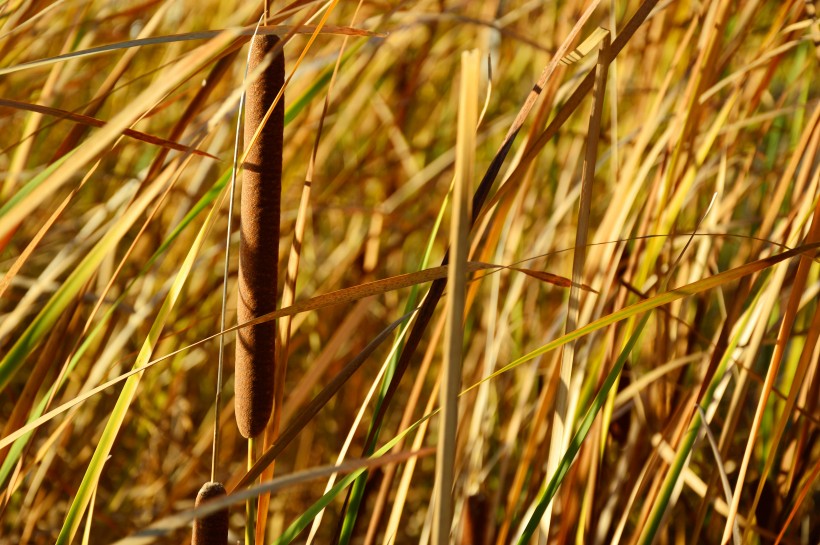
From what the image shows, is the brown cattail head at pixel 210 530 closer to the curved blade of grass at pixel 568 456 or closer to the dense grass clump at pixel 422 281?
the dense grass clump at pixel 422 281

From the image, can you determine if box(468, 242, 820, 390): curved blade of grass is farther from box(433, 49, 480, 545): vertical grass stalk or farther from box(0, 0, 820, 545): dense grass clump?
box(433, 49, 480, 545): vertical grass stalk

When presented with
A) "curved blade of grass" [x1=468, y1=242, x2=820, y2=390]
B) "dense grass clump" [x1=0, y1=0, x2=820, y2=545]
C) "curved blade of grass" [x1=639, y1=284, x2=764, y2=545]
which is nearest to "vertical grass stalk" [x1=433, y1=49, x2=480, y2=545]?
"dense grass clump" [x1=0, y1=0, x2=820, y2=545]

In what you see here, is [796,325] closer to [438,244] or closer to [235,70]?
[438,244]

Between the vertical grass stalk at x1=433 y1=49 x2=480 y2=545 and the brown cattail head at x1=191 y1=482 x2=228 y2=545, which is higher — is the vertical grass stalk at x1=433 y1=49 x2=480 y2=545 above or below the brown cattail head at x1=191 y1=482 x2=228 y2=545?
above

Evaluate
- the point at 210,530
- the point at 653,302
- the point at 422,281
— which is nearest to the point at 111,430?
the point at 210,530

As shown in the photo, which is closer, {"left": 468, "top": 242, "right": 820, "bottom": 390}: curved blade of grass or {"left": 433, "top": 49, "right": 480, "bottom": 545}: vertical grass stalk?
{"left": 433, "top": 49, "right": 480, "bottom": 545}: vertical grass stalk

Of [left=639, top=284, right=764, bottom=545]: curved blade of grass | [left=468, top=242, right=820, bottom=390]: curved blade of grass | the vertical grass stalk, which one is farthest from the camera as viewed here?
[left=639, top=284, right=764, bottom=545]: curved blade of grass

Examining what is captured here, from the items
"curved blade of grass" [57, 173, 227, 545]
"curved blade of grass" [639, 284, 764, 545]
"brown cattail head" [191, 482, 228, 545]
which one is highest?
"curved blade of grass" [57, 173, 227, 545]

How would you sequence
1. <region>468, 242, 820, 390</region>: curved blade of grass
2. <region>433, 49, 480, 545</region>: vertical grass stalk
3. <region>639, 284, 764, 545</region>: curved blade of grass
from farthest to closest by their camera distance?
<region>639, 284, 764, 545</region>: curved blade of grass → <region>468, 242, 820, 390</region>: curved blade of grass → <region>433, 49, 480, 545</region>: vertical grass stalk

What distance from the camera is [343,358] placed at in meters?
1.16

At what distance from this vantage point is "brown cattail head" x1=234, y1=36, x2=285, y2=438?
0.45m

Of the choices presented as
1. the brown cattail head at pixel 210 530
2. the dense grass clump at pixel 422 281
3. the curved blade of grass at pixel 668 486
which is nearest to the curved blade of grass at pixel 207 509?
the dense grass clump at pixel 422 281

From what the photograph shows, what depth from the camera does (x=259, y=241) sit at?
45cm

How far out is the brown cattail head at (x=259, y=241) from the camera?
45 centimetres
